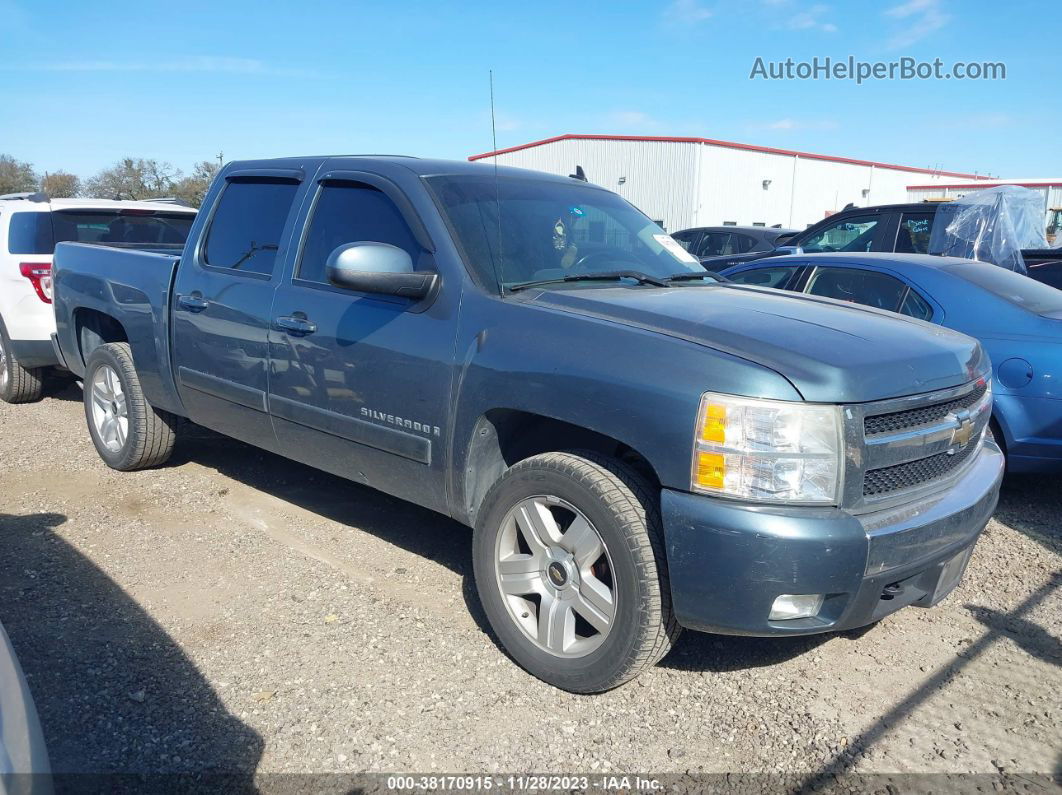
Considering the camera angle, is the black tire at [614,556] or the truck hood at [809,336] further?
the black tire at [614,556]

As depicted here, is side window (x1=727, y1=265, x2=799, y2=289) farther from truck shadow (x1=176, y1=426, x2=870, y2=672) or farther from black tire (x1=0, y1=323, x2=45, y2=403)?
black tire (x1=0, y1=323, x2=45, y2=403)

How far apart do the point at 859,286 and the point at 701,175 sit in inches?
1033

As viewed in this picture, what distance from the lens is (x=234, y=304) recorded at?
425cm

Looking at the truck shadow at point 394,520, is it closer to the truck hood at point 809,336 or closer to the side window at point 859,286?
the truck hood at point 809,336

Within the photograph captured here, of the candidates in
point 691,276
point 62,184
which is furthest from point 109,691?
point 62,184

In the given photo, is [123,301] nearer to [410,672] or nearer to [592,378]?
[410,672]

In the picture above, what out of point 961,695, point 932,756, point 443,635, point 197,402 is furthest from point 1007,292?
point 197,402

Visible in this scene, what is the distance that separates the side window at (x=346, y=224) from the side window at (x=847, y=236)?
5.90m

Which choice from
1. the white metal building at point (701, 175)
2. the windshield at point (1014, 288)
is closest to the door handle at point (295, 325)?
the windshield at point (1014, 288)

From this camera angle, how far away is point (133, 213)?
7523mm

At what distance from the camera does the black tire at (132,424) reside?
17.0ft

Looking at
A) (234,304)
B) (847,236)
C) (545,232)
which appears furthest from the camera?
(847,236)

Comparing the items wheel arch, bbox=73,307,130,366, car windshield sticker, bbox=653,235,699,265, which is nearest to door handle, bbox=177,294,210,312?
wheel arch, bbox=73,307,130,366

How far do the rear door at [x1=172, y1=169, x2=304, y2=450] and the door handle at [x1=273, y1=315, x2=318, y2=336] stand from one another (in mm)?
121
